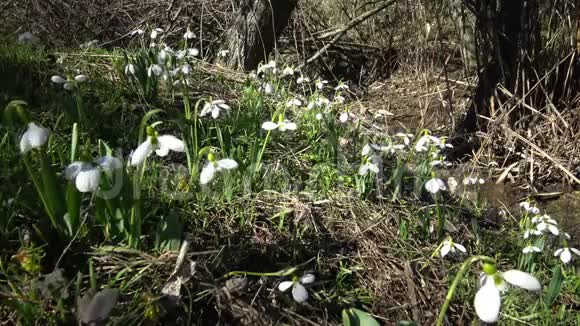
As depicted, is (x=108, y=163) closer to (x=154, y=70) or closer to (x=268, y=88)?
(x=154, y=70)

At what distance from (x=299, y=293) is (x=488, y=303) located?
55 cm

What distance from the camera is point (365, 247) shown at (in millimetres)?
1982

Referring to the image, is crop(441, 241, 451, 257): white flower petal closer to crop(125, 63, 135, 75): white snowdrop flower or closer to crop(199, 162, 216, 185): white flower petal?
crop(199, 162, 216, 185): white flower petal

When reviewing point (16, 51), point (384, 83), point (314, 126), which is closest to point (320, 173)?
point (314, 126)

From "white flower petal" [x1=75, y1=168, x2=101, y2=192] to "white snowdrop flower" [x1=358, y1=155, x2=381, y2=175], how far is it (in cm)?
112

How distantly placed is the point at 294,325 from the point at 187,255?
361 mm

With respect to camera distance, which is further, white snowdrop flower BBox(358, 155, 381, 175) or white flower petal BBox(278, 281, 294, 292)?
white snowdrop flower BBox(358, 155, 381, 175)

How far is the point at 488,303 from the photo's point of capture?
110 centimetres

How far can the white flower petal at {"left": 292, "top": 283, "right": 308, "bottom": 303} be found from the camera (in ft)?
4.94

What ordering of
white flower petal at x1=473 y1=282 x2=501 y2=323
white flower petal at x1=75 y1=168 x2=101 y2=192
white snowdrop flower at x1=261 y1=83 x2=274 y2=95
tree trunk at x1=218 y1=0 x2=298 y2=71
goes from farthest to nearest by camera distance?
tree trunk at x1=218 y1=0 x2=298 y2=71 → white snowdrop flower at x1=261 y1=83 x2=274 y2=95 → white flower petal at x1=75 y1=168 x2=101 y2=192 → white flower petal at x1=473 y1=282 x2=501 y2=323

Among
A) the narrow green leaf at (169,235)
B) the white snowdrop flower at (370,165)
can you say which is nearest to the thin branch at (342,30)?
the white snowdrop flower at (370,165)

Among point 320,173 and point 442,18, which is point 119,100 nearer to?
point 320,173

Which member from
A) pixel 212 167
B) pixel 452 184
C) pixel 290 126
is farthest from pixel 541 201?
pixel 212 167

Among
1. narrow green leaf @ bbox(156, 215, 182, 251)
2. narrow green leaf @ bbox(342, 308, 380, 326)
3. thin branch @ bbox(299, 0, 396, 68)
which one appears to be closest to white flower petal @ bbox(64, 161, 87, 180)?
narrow green leaf @ bbox(156, 215, 182, 251)
